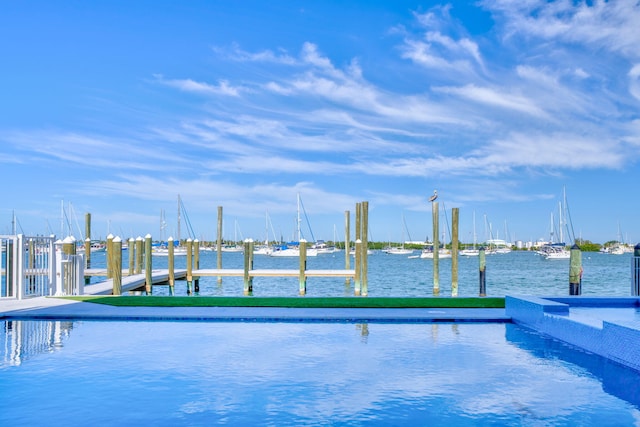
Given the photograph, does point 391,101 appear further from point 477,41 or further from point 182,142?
point 182,142

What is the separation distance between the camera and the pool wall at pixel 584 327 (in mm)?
7368

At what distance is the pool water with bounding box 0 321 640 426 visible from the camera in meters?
5.45

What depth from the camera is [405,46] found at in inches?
901

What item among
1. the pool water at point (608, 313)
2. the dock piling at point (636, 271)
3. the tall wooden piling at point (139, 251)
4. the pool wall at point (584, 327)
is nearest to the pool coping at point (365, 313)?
the pool wall at point (584, 327)

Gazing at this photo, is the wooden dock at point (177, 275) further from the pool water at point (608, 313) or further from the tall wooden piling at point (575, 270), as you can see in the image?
the pool water at point (608, 313)

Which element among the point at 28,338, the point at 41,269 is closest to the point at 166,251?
the point at 41,269

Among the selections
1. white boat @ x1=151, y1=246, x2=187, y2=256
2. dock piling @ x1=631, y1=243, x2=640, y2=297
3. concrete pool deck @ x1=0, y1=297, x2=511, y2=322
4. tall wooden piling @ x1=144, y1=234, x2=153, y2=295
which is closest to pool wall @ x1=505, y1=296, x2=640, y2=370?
concrete pool deck @ x1=0, y1=297, x2=511, y2=322

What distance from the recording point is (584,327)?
8.51 meters

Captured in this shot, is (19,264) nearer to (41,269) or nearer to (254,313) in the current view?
(41,269)

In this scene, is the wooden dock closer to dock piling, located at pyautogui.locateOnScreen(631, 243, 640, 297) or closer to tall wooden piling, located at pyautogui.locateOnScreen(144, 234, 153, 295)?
tall wooden piling, located at pyautogui.locateOnScreen(144, 234, 153, 295)

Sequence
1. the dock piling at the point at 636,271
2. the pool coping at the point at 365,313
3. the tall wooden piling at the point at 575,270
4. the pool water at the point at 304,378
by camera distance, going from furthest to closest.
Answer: the tall wooden piling at the point at 575,270 < the dock piling at the point at 636,271 < the pool coping at the point at 365,313 < the pool water at the point at 304,378

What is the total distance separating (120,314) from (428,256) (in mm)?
73604

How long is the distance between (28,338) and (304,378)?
4.96 meters

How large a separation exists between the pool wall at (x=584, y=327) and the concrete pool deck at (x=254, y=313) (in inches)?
19.6
